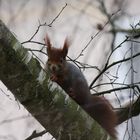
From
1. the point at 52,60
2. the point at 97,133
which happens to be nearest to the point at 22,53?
the point at 97,133

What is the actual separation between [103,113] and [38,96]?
2.47ft

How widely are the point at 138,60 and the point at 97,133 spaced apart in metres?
2.15

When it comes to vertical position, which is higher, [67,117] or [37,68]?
[37,68]

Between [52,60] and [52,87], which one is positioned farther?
[52,60]

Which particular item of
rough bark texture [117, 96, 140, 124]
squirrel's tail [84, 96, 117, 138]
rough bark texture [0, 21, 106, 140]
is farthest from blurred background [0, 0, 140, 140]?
rough bark texture [0, 21, 106, 140]

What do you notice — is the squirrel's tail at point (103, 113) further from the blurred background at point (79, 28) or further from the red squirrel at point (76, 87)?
the blurred background at point (79, 28)

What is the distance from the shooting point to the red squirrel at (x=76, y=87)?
7.58 feet

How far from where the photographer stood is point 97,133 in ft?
5.98

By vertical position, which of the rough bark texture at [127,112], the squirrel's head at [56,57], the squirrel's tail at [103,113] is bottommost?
the rough bark texture at [127,112]

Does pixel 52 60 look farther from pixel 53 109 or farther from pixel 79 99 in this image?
pixel 53 109

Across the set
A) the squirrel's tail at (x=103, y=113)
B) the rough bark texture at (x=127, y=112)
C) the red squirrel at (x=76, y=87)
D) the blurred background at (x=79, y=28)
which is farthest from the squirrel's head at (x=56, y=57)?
the blurred background at (x=79, y=28)

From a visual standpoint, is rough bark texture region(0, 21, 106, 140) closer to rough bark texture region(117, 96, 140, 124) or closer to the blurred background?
rough bark texture region(117, 96, 140, 124)

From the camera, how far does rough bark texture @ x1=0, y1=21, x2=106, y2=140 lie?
63.6 inches

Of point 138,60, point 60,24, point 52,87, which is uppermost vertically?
point 60,24
